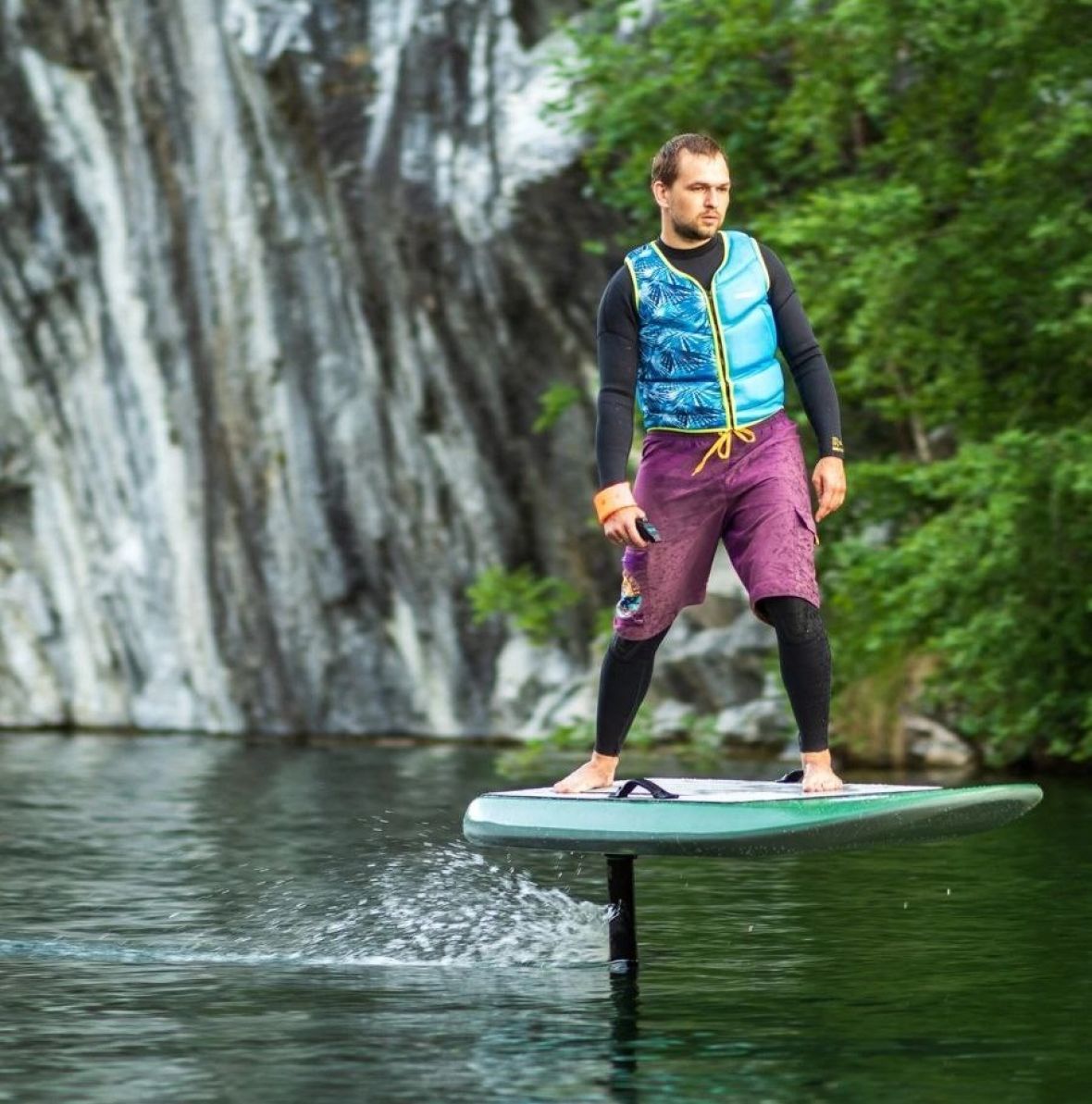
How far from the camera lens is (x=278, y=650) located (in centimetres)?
3525

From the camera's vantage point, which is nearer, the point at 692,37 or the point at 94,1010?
the point at 94,1010

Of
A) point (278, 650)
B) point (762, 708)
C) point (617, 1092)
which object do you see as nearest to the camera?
point (617, 1092)

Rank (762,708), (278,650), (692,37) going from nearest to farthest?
1. (692,37)
2. (762,708)
3. (278,650)

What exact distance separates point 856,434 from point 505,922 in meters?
14.8

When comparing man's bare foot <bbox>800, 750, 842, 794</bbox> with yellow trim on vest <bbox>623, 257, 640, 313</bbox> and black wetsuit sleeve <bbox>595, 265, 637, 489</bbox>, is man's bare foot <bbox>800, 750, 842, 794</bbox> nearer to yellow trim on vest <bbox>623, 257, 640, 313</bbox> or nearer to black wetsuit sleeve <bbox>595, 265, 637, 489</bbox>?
black wetsuit sleeve <bbox>595, 265, 637, 489</bbox>

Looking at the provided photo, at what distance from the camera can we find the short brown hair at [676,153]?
830 cm

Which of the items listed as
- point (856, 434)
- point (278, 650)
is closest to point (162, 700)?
point (278, 650)

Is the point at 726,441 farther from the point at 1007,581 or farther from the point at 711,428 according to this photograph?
the point at 1007,581

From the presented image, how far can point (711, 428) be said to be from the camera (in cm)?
846

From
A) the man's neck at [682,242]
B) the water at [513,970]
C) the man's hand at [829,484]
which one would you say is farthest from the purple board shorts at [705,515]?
the water at [513,970]

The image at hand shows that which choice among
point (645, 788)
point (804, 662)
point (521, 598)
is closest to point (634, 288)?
point (804, 662)

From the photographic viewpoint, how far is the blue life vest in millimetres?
8406

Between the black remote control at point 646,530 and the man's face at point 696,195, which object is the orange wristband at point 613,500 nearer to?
the black remote control at point 646,530

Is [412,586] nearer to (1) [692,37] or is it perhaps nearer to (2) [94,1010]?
(1) [692,37]
